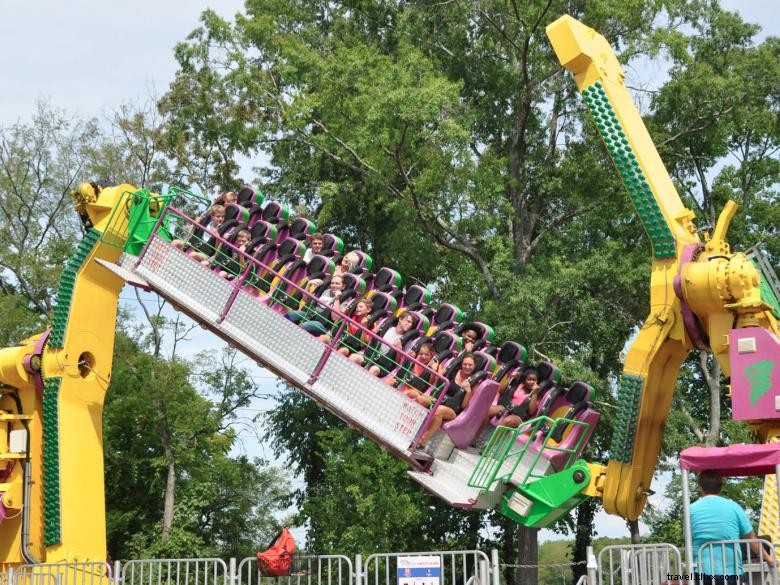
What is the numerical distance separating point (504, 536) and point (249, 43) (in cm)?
1378

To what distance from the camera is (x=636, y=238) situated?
23.4 metres

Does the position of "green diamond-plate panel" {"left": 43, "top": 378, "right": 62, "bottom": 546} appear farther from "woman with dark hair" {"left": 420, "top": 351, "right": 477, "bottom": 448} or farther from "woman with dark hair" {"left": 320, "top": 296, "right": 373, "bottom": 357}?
"woman with dark hair" {"left": 420, "top": 351, "right": 477, "bottom": 448}

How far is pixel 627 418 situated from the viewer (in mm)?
11492

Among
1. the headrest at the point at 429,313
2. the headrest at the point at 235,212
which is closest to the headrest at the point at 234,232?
the headrest at the point at 235,212

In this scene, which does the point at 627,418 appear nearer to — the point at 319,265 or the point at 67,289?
the point at 319,265

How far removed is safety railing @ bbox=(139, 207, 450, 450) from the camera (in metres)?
11.7

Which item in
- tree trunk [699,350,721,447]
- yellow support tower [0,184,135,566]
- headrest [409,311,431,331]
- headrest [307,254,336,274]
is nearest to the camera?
yellow support tower [0,184,135,566]

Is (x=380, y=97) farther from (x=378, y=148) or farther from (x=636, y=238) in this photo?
(x=636, y=238)

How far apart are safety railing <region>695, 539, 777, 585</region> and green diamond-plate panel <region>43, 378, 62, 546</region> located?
765cm

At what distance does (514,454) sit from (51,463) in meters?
5.41

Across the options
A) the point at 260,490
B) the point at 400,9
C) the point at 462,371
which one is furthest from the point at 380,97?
the point at 260,490

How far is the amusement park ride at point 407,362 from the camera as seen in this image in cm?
1087

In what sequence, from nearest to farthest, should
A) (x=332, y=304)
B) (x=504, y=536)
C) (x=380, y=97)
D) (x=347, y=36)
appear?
(x=332, y=304) < (x=380, y=97) < (x=504, y=536) < (x=347, y=36)

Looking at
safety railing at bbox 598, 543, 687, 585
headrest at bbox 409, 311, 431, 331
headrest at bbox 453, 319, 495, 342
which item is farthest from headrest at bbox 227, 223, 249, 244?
safety railing at bbox 598, 543, 687, 585
